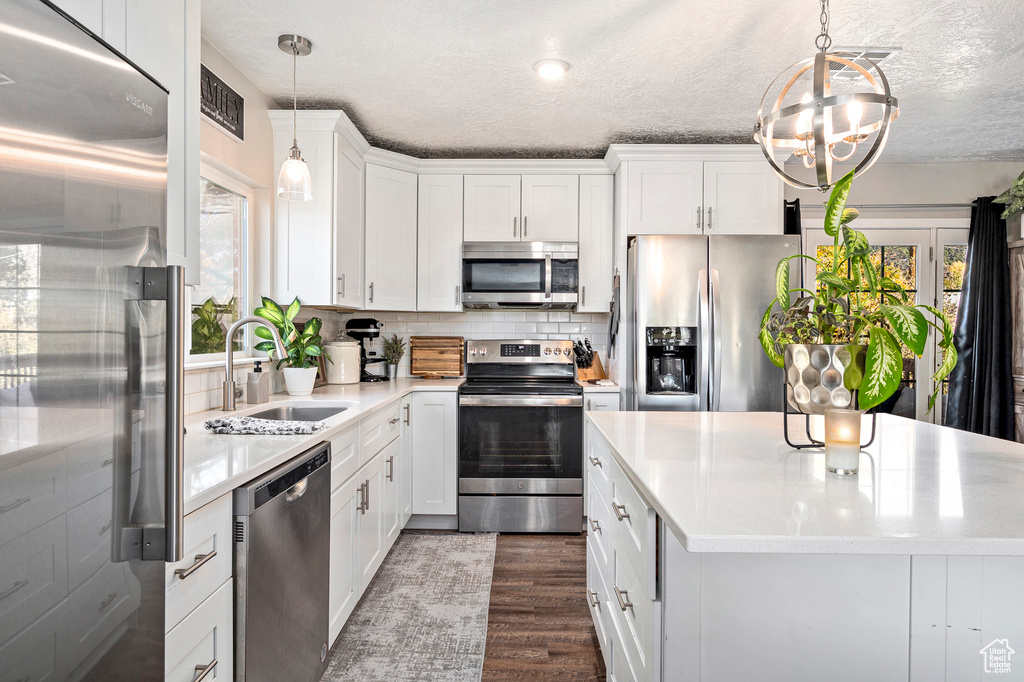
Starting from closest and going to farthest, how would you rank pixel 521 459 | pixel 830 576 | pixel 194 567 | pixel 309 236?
pixel 830 576 < pixel 194 567 < pixel 309 236 < pixel 521 459

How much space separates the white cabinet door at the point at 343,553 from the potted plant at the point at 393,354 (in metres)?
1.54

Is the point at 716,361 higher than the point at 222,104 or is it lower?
lower

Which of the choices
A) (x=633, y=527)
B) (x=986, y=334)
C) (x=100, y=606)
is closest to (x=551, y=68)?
(x=633, y=527)

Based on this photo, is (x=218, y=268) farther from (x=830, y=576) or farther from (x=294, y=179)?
(x=830, y=576)

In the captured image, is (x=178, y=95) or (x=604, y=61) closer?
(x=178, y=95)

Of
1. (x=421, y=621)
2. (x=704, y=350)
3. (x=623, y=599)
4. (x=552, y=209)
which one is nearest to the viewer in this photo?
(x=623, y=599)

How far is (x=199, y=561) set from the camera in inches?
47.0

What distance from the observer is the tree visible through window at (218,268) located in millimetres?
2500

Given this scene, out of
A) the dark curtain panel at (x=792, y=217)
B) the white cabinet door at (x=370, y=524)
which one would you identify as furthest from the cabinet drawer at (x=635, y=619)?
the dark curtain panel at (x=792, y=217)

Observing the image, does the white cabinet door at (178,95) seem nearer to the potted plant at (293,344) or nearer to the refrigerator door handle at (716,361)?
the potted plant at (293,344)

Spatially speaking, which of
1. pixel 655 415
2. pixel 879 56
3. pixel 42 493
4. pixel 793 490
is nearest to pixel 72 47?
pixel 42 493

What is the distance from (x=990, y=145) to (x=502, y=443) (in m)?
3.70

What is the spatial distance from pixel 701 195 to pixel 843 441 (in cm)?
260

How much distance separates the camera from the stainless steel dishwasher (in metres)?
1.37
